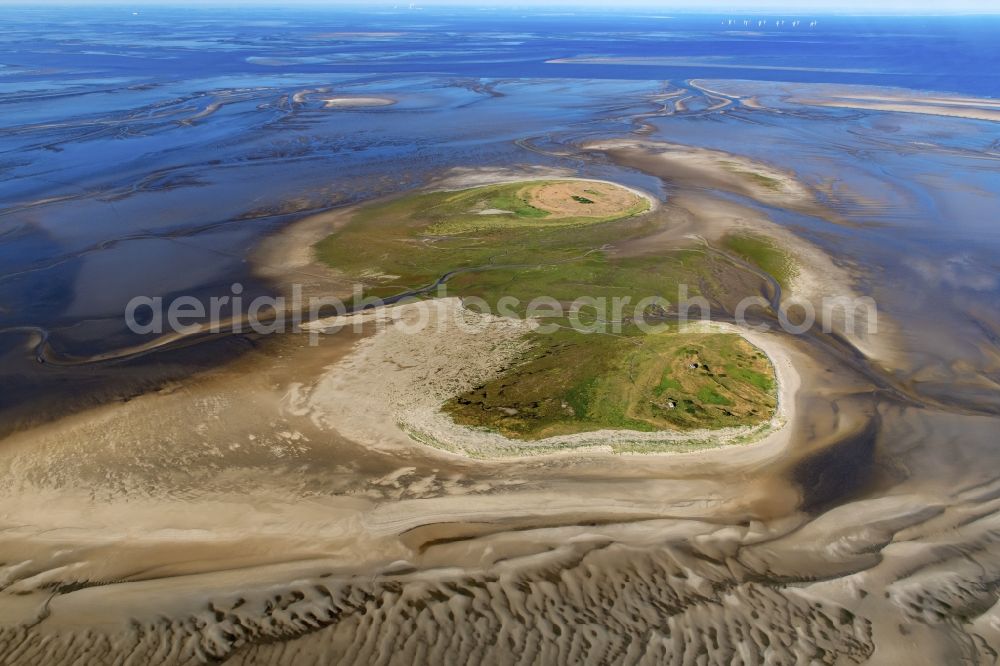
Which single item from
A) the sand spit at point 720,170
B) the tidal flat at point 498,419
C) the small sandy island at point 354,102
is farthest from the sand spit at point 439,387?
the small sandy island at point 354,102

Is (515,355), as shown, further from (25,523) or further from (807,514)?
(25,523)

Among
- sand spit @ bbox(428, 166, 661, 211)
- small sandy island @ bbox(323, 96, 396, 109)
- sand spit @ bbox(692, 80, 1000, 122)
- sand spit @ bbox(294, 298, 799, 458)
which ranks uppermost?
sand spit @ bbox(692, 80, 1000, 122)

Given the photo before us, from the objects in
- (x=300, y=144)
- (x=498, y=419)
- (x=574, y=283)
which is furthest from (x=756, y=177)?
(x=300, y=144)

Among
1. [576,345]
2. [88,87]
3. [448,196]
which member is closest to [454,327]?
[576,345]

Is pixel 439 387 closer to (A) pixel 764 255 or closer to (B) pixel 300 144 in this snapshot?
(A) pixel 764 255

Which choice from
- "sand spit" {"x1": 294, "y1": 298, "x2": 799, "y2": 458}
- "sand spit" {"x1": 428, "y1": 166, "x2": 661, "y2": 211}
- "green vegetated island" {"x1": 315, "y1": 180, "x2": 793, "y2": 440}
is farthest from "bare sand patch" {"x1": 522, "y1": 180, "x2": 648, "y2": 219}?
"sand spit" {"x1": 294, "y1": 298, "x2": 799, "y2": 458}

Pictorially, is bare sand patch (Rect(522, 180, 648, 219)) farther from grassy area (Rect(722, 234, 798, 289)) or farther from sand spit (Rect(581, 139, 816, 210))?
grassy area (Rect(722, 234, 798, 289))
